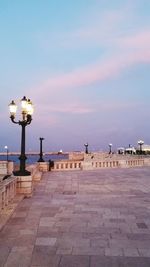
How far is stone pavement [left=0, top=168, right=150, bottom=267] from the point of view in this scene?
6.02 metres

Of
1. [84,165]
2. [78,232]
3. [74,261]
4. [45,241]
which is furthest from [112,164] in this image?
[74,261]

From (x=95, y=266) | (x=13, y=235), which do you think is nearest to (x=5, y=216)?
(x=13, y=235)

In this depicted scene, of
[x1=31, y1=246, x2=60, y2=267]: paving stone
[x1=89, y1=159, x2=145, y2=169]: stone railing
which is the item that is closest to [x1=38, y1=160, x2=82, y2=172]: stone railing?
[x1=89, y1=159, x2=145, y2=169]: stone railing

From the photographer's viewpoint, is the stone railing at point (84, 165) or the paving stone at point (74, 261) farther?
the stone railing at point (84, 165)

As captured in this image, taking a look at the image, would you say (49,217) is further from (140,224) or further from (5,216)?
(140,224)

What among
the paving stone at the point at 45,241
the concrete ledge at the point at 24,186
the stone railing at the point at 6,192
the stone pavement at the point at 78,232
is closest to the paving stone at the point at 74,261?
the stone pavement at the point at 78,232

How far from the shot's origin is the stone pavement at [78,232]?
602 centimetres

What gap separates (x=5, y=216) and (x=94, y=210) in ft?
8.81

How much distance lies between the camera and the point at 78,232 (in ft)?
25.5

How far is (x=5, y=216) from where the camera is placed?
8.95 m

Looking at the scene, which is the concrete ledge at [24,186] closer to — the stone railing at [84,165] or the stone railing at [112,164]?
the stone railing at [84,165]

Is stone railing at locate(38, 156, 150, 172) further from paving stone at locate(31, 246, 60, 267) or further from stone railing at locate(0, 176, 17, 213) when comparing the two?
paving stone at locate(31, 246, 60, 267)

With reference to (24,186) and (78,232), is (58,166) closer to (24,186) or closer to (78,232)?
(24,186)

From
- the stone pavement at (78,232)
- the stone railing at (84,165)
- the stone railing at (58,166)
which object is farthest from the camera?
the stone railing at (84,165)
